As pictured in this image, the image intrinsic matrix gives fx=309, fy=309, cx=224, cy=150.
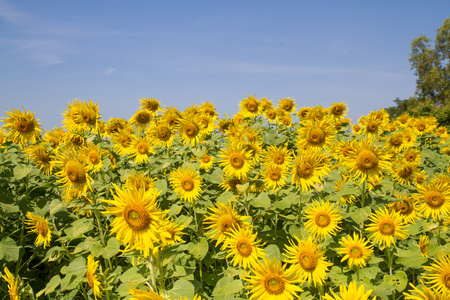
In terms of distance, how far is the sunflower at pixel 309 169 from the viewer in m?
3.64

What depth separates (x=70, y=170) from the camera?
135 inches

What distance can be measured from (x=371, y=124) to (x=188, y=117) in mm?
4097

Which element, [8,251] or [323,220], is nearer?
[323,220]

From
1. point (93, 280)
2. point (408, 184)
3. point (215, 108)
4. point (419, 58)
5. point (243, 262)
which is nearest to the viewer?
point (243, 262)

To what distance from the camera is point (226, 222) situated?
2955 mm

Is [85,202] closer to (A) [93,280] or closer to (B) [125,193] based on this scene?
(A) [93,280]

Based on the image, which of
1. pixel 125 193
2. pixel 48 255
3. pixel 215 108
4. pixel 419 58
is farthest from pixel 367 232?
pixel 419 58

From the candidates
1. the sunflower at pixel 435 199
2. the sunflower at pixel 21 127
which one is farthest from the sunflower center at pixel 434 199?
the sunflower at pixel 21 127

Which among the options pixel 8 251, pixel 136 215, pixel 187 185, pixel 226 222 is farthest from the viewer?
pixel 187 185

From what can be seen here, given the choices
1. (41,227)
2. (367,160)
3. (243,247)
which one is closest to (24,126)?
(41,227)

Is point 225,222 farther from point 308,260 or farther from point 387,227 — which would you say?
point 387,227

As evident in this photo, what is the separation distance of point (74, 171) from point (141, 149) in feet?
5.21

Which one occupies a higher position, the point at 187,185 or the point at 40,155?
the point at 40,155

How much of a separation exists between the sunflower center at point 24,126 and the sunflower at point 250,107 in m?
4.37
